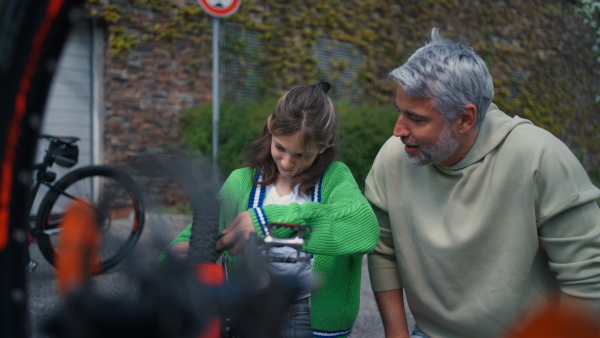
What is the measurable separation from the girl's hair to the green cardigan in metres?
0.04

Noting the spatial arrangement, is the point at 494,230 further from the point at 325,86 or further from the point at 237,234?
the point at 237,234

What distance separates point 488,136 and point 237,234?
45.2 inches

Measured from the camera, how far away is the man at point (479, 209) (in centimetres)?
170

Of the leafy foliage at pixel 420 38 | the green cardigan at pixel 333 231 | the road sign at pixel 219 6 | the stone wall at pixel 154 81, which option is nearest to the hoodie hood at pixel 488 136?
the green cardigan at pixel 333 231

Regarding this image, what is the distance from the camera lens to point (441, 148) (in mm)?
1825

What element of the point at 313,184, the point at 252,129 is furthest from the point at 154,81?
the point at 313,184

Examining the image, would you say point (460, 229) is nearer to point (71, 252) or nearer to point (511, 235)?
point (511, 235)

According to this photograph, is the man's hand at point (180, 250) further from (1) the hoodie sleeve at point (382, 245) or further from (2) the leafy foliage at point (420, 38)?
(2) the leafy foliage at point (420, 38)

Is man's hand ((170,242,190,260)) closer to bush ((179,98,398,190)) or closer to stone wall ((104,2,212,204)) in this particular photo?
bush ((179,98,398,190))

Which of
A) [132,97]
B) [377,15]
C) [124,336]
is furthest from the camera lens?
[377,15]

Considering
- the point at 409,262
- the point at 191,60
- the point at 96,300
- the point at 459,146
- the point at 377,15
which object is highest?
the point at 377,15

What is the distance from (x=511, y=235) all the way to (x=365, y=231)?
0.44 metres

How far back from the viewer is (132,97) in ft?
24.7

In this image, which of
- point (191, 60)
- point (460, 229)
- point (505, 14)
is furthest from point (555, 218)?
point (505, 14)
